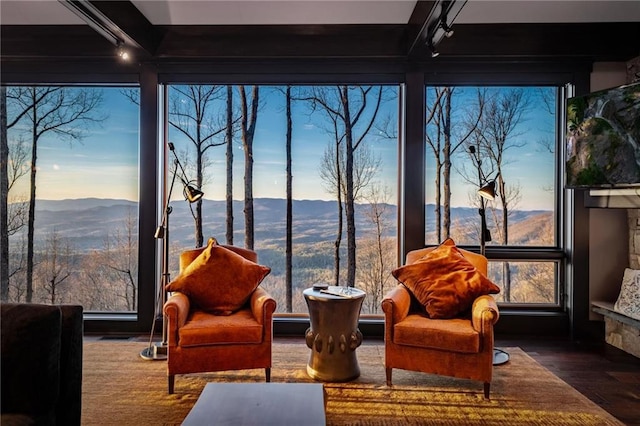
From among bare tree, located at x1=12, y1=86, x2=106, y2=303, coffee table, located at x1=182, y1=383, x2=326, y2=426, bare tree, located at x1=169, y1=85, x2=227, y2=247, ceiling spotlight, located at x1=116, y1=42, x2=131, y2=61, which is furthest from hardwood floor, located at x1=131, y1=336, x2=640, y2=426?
ceiling spotlight, located at x1=116, y1=42, x2=131, y2=61

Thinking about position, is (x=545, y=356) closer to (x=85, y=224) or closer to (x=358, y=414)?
(x=358, y=414)

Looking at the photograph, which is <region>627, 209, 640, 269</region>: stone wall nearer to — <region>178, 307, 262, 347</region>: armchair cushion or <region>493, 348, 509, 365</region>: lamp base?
<region>493, 348, 509, 365</region>: lamp base

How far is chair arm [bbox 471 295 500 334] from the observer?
8.47 feet

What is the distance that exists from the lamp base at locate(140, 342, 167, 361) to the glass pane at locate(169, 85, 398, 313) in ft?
3.27

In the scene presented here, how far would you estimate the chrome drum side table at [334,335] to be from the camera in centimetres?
285

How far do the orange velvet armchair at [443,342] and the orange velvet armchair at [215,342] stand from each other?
847mm

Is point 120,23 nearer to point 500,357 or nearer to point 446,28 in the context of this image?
point 446,28

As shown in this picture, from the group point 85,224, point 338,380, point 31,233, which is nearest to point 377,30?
point 338,380

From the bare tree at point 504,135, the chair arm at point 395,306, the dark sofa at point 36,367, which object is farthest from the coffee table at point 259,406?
the bare tree at point 504,135

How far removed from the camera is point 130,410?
8.13ft

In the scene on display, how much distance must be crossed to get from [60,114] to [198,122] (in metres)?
1.50

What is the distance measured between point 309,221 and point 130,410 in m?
2.34

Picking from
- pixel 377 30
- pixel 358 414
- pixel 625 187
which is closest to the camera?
pixel 358 414

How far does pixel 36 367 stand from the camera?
153 cm
